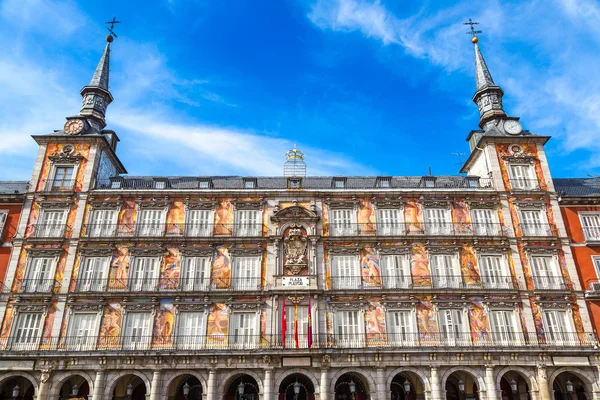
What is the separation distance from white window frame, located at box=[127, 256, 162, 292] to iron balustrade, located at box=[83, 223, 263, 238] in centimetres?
174

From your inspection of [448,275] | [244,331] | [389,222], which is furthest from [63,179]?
[448,275]

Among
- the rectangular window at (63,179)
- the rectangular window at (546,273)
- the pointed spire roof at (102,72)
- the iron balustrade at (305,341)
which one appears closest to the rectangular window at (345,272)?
the iron balustrade at (305,341)

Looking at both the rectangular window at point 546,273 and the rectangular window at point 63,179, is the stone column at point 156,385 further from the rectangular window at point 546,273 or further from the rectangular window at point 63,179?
Answer: the rectangular window at point 546,273

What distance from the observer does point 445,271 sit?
31.9 m

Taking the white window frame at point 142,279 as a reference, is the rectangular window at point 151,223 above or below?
above

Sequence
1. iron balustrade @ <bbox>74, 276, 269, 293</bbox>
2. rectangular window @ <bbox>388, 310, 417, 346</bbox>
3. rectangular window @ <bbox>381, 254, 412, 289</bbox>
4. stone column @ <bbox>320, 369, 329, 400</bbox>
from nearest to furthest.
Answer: stone column @ <bbox>320, 369, 329, 400</bbox>
rectangular window @ <bbox>388, 310, 417, 346</bbox>
iron balustrade @ <bbox>74, 276, 269, 293</bbox>
rectangular window @ <bbox>381, 254, 412, 289</bbox>

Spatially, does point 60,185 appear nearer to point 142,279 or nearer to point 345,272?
point 142,279

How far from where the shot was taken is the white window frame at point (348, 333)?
96.9 ft

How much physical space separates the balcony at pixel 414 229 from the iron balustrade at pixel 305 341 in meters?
6.93

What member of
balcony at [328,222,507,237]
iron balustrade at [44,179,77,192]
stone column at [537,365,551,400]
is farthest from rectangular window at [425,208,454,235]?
iron balustrade at [44,179,77,192]

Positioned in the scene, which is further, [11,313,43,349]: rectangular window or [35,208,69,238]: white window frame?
[35,208,69,238]: white window frame

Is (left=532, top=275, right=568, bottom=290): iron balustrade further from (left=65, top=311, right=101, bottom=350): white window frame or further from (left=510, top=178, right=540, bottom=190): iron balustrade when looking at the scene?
(left=65, top=311, right=101, bottom=350): white window frame

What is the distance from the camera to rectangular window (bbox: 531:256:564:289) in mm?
31125

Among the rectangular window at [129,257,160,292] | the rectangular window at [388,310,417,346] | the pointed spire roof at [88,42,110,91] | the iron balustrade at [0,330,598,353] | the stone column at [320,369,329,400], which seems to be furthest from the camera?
the pointed spire roof at [88,42,110,91]
